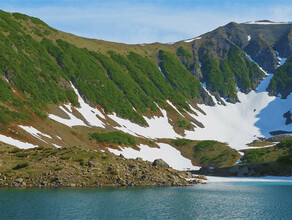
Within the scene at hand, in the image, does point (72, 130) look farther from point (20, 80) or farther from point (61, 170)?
point (61, 170)

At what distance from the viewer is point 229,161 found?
146 m

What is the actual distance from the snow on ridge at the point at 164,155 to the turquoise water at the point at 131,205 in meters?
74.1

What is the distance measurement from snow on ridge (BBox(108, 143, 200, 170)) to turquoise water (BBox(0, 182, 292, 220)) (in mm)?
74082

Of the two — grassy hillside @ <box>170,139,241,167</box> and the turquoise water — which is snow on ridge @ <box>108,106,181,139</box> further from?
the turquoise water

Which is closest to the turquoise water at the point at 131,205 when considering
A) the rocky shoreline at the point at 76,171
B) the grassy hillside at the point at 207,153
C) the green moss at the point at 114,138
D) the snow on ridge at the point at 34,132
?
the rocky shoreline at the point at 76,171

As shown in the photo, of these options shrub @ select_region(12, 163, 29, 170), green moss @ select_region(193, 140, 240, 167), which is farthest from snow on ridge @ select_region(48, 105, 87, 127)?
shrub @ select_region(12, 163, 29, 170)

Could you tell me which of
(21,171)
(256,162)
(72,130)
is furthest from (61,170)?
(256,162)

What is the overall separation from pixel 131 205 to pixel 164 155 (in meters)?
103

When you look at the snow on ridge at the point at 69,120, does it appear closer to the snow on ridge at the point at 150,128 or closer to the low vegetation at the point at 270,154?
the snow on ridge at the point at 150,128

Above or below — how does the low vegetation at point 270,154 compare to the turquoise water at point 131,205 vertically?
above

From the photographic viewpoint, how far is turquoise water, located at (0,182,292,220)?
43.2m

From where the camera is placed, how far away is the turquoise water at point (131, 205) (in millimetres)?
43250

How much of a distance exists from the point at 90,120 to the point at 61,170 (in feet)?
265

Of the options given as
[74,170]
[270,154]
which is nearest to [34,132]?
[74,170]
